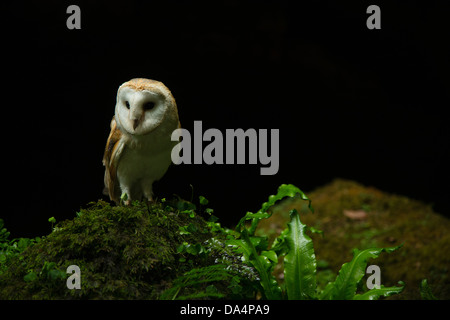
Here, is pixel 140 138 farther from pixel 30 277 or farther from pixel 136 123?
pixel 30 277

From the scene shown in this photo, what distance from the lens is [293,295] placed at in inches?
64.2

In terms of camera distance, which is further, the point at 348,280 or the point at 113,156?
the point at 113,156

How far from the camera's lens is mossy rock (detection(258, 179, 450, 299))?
3.03 m

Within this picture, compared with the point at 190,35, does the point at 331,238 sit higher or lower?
lower

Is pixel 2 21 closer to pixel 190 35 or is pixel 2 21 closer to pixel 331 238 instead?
pixel 190 35

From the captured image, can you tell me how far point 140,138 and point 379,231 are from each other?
242cm

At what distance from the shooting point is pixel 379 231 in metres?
3.57

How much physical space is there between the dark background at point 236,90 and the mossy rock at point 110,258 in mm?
709

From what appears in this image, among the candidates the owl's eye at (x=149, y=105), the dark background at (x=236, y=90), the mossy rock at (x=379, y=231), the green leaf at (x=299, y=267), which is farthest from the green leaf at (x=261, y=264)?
the mossy rock at (x=379, y=231)

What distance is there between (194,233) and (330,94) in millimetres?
2899

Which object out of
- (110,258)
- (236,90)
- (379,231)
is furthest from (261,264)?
(236,90)

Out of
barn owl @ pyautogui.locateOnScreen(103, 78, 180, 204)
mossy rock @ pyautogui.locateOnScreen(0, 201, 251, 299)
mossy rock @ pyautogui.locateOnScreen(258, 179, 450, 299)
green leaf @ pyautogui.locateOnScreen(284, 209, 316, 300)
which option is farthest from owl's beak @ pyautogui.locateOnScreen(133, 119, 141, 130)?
mossy rock @ pyautogui.locateOnScreen(258, 179, 450, 299)
